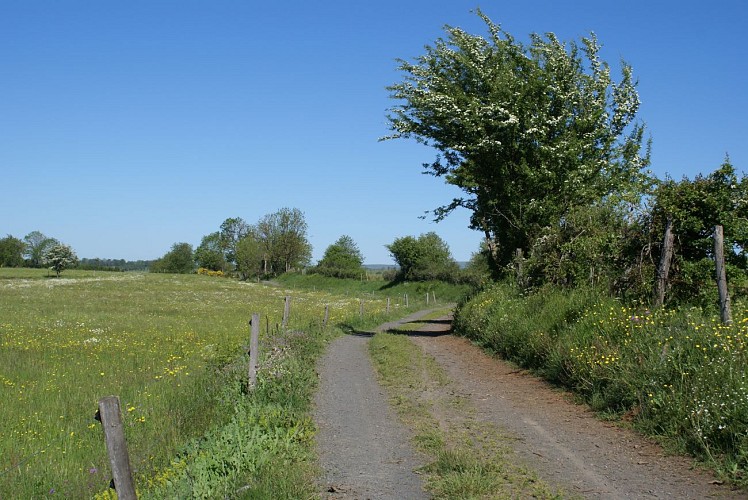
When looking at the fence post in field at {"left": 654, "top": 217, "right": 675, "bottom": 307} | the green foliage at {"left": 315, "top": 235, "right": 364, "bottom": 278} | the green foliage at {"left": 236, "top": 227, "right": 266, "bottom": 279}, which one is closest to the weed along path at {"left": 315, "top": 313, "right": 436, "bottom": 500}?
the fence post in field at {"left": 654, "top": 217, "right": 675, "bottom": 307}

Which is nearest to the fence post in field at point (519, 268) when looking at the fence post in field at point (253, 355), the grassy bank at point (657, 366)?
the grassy bank at point (657, 366)

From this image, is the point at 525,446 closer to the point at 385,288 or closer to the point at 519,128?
the point at 519,128

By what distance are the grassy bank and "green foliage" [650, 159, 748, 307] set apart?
27.8 inches

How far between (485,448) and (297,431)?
257 cm

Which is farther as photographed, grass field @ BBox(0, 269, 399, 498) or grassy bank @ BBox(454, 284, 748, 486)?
grass field @ BBox(0, 269, 399, 498)

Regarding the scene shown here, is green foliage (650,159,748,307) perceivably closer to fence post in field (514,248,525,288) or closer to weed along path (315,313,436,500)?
weed along path (315,313,436,500)

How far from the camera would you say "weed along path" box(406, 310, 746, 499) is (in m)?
6.07

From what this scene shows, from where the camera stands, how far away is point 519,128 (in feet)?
64.9

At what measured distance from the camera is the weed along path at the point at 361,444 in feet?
20.6

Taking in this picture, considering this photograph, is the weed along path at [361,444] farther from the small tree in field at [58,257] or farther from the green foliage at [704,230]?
the small tree in field at [58,257]

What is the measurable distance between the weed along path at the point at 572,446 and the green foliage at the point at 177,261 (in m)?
149

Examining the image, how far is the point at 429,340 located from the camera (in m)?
21.4

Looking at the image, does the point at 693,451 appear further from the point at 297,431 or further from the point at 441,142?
the point at 441,142

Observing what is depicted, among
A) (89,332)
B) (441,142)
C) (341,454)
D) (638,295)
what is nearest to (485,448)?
(341,454)
